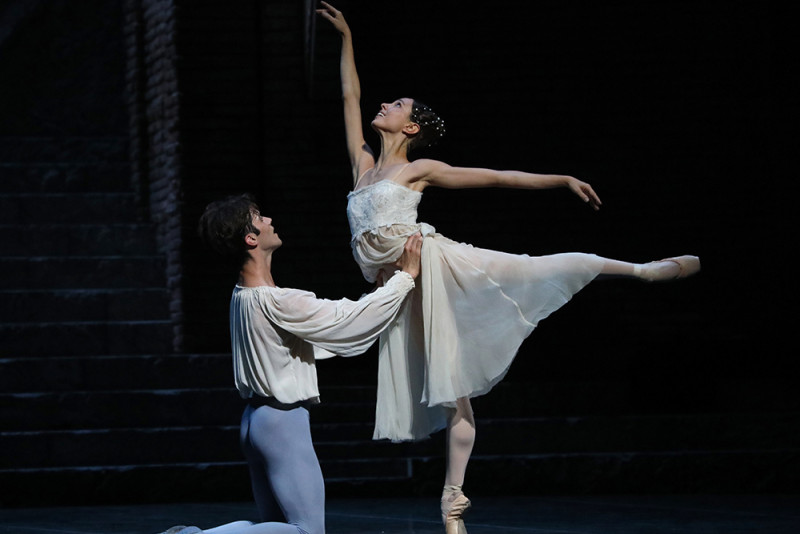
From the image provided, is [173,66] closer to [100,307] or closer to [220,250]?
[100,307]

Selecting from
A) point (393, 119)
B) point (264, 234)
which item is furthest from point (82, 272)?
point (264, 234)

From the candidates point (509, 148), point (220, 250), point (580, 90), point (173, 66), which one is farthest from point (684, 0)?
point (220, 250)

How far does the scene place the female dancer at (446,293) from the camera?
5.02 meters

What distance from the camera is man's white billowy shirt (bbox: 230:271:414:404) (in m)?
3.94

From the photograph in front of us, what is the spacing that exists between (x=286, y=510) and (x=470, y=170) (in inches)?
68.8

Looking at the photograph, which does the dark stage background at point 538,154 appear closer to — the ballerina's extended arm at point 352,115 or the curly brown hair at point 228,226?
the ballerina's extended arm at point 352,115

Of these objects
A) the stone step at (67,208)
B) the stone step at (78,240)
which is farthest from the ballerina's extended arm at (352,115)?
the stone step at (67,208)

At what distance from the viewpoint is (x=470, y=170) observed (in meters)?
5.02

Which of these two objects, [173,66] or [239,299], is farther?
[173,66]

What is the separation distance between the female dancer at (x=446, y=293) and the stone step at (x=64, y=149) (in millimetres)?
5527

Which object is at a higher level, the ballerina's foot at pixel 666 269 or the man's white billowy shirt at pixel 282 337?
the ballerina's foot at pixel 666 269

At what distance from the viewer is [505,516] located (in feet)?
20.3

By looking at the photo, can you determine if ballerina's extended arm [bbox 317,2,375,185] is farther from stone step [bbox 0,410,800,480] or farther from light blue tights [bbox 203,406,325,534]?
stone step [bbox 0,410,800,480]

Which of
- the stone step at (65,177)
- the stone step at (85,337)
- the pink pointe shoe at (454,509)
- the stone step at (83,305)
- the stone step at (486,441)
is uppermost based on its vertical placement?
the stone step at (65,177)
